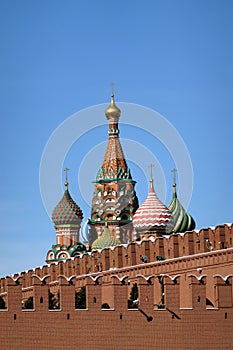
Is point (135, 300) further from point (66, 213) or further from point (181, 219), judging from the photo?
point (66, 213)

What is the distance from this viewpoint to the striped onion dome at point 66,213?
249ft

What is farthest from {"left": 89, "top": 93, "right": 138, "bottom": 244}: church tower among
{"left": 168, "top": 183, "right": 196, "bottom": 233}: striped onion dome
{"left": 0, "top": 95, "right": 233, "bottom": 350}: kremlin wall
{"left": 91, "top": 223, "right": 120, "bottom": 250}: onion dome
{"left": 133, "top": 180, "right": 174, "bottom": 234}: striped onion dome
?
{"left": 0, "top": 95, "right": 233, "bottom": 350}: kremlin wall

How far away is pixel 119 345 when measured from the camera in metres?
39.7

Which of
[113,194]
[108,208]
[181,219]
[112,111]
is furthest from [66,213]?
[181,219]

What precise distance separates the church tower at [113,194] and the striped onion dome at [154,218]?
7.39 meters

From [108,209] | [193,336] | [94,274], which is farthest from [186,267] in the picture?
[108,209]

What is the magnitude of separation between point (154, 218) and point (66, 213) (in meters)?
10.8

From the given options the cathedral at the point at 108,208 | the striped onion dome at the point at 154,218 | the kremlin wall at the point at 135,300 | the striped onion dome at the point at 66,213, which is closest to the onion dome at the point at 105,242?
the striped onion dome at the point at 154,218

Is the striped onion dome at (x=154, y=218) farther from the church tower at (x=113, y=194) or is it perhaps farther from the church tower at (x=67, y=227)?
the church tower at (x=67, y=227)

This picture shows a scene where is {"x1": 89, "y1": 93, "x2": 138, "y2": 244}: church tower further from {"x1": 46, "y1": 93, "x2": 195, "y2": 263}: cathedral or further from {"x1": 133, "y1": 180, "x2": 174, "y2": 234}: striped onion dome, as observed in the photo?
{"x1": 133, "y1": 180, "x2": 174, "y2": 234}: striped onion dome

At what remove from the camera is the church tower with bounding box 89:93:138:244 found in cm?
7475

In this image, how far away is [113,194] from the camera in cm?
7638

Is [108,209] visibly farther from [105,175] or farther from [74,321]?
[74,321]

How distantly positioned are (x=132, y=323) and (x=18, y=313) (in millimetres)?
2796
